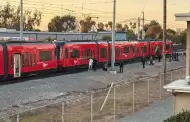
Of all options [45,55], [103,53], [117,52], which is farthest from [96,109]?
[117,52]

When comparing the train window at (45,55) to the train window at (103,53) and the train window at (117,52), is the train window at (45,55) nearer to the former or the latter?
the train window at (103,53)

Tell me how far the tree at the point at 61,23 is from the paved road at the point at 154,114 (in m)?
110

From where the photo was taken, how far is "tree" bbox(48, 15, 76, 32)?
132350mm

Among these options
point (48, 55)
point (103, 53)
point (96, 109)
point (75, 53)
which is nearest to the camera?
point (96, 109)

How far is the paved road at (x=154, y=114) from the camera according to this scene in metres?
18.2

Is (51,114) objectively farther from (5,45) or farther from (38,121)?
(5,45)

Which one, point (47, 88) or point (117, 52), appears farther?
point (117, 52)

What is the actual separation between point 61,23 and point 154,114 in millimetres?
116506

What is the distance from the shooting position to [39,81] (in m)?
33.0

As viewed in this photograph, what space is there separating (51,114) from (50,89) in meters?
12.3

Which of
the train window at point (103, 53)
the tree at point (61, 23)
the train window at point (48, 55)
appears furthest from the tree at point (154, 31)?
the train window at point (48, 55)

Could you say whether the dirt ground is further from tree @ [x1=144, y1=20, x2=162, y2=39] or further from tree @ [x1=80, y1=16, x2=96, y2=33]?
tree @ [x1=144, y1=20, x2=162, y2=39]

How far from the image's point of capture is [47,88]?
98.9 feet

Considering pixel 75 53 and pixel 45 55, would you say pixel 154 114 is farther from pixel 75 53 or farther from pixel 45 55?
pixel 75 53
